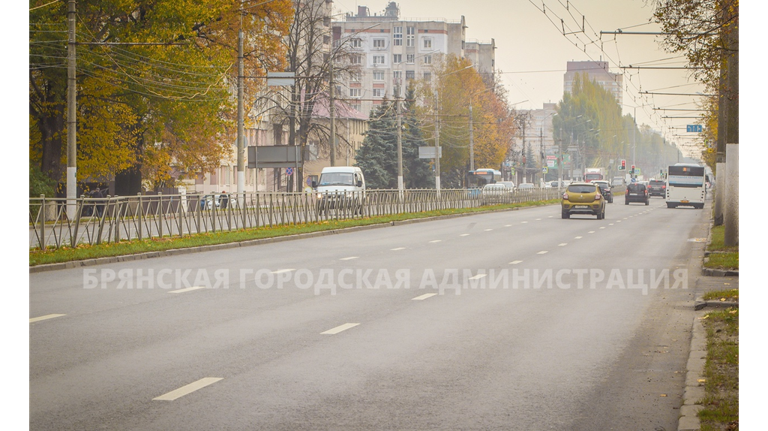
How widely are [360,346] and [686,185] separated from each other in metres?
57.8

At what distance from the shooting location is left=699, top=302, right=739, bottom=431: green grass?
6703mm

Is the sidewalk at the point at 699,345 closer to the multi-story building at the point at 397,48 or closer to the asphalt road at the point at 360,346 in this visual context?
the asphalt road at the point at 360,346

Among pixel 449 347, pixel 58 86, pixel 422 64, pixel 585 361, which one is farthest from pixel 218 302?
pixel 422 64

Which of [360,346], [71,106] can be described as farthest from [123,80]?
[360,346]

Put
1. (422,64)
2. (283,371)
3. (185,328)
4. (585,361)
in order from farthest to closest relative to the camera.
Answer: (422,64) < (185,328) < (585,361) < (283,371)

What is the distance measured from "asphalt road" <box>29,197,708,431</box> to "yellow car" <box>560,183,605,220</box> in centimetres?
2454

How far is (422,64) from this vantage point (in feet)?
499

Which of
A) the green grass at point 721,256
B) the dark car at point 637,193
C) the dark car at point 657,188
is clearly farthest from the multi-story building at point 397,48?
the green grass at point 721,256

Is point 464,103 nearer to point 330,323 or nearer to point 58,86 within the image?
point 58,86

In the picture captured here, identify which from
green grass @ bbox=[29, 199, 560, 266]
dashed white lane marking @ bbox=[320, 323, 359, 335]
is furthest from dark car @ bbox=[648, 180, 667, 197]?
dashed white lane marking @ bbox=[320, 323, 359, 335]

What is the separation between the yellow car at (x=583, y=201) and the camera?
43938mm

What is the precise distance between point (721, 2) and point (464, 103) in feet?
250

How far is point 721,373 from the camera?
27.1ft

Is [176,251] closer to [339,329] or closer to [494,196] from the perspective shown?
[339,329]
